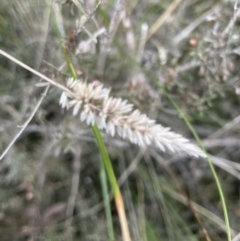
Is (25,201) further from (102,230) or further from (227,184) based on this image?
(227,184)

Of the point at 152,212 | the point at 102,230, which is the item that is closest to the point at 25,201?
the point at 102,230

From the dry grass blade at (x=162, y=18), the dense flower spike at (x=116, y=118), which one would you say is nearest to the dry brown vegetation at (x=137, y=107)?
the dry grass blade at (x=162, y=18)

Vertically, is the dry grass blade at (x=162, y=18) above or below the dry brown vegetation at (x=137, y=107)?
above

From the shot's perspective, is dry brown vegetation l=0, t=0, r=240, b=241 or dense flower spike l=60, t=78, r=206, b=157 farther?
dry brown vegetation l=0, t=0, r=240, b=241

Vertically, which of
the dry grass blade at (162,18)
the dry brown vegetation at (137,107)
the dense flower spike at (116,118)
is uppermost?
the dry grass blade at (162,18)

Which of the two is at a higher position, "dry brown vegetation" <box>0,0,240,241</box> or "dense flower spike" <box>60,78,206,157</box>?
"dry brown vegetation" <box>0,0,240,241</box>

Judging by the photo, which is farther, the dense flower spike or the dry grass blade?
the dry grass blade

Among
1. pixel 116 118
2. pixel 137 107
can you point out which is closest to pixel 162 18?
pixel 137 107

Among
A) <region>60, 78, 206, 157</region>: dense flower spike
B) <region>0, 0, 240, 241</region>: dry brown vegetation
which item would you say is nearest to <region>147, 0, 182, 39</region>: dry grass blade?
<region>0, 0, 240, 241</region>: dry brown vegetation

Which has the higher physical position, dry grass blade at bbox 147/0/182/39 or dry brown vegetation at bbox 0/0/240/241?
dry grass blade at bbox 147/0/182/39

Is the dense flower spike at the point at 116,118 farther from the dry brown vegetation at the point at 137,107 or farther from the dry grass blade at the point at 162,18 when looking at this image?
the dry grass blade at the point at 162,18

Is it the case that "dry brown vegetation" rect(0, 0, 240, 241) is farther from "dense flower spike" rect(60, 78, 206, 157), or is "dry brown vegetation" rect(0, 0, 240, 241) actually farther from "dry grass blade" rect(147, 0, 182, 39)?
"dense flower spike" rect(60, 78, 206, 157)

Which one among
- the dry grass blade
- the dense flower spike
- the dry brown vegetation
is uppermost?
the dry grass blade
